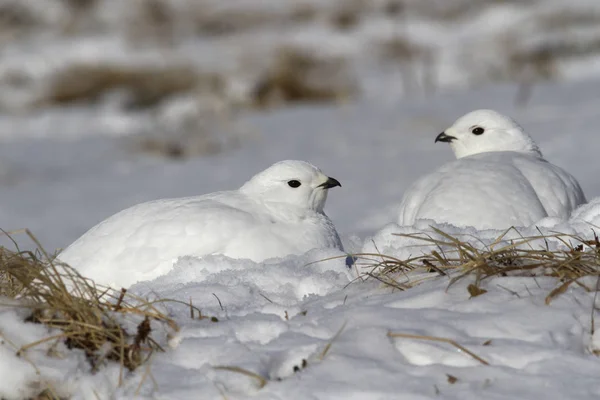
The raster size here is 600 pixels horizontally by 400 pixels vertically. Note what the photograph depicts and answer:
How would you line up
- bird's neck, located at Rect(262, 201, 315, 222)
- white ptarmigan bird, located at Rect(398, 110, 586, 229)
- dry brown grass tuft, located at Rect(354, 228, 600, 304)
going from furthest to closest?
1. white ptarmigan bird, located at Rect(398, 110, 586, 229)
2. bird's neck, located at Rect(262, 201, 315, 222)
3. dry brown grass tuft, located at Rect(354, 228, 600, 304)

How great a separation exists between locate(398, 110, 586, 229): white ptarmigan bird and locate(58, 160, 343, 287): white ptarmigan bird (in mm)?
644

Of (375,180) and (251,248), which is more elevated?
(251,248)

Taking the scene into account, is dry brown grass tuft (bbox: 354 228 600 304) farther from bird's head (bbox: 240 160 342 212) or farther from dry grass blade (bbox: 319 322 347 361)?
bird's head (bbox: 240 160 342 212)

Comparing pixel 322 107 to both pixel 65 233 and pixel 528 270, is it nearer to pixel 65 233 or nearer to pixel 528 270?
pixel 65 233

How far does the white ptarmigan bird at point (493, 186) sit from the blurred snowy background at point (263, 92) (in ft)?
6.41

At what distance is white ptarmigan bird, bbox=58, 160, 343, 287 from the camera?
3908mm

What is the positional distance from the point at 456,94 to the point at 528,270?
39.2 feet

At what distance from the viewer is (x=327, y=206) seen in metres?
9.13

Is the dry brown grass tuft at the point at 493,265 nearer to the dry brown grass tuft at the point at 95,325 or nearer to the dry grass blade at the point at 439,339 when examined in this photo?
the dry grass blade at the point at 439,339

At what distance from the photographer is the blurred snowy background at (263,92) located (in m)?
10.7

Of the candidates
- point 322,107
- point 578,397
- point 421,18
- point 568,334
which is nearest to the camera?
point 578,397

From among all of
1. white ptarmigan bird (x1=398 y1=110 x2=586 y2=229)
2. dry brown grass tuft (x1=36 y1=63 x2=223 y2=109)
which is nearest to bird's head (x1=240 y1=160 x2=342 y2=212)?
white ptarmigan bird (x1=398 y1=110 x2=586 y2=229)

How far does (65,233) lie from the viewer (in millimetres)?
8523

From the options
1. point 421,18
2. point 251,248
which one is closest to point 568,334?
point 251,248
